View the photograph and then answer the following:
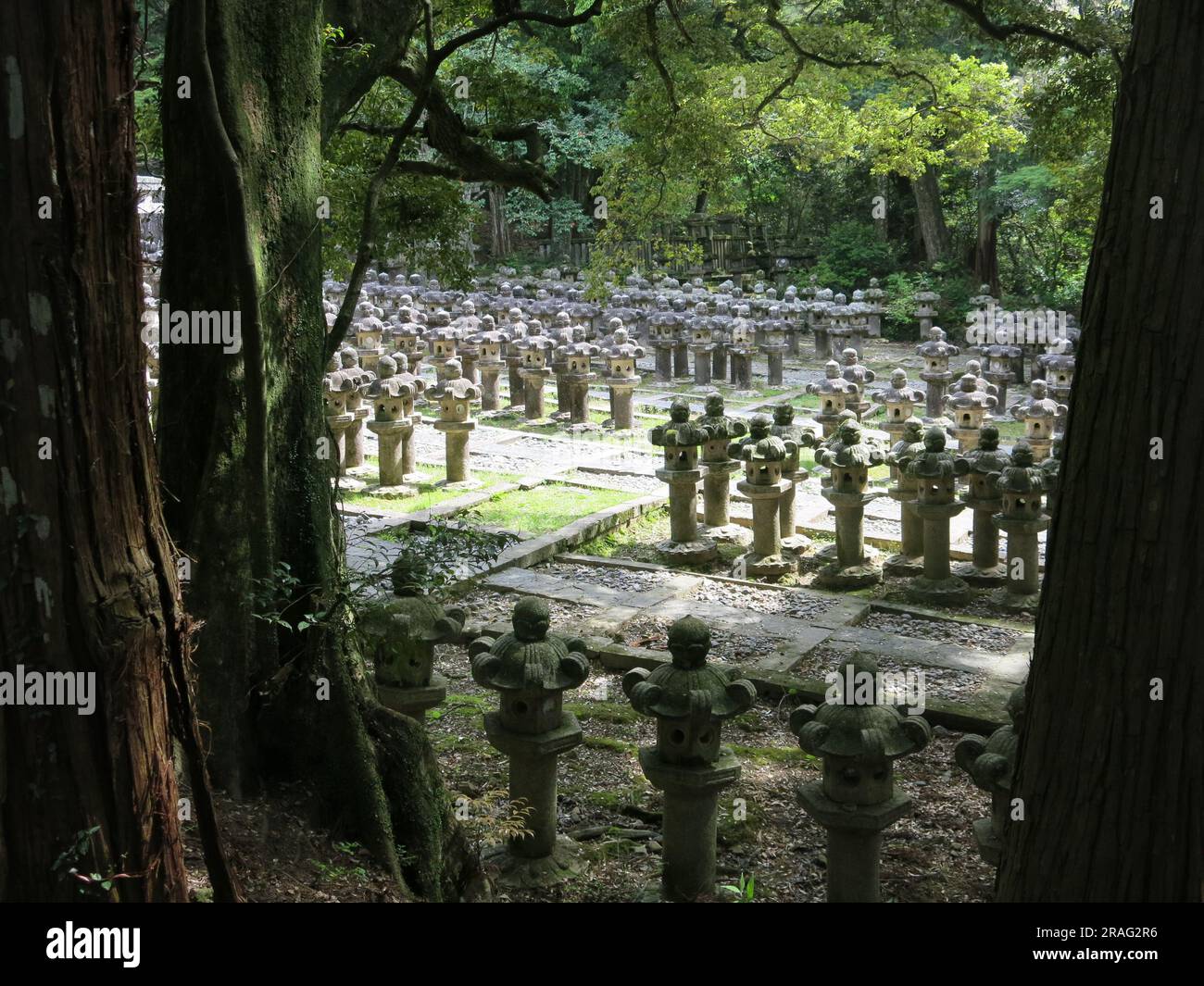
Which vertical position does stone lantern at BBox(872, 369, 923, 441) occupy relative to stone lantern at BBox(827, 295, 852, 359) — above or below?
below

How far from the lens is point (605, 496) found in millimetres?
11852

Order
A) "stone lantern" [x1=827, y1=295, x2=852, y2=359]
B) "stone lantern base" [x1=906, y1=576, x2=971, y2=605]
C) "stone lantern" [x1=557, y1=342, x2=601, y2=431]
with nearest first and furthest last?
"stone lantern base" [x1=906, y1=576, x2=971, y2=605]
"stone lantern" [x1=557, y1=342, x2=601, y2=431]
"stone lantern" [x1=827, y1=295, x2=852, y2=359]

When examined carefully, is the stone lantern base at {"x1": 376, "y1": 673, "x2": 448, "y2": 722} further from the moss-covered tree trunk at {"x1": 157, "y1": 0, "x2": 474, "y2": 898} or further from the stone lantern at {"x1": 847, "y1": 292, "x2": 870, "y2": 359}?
the stone lantern at {"x1": 847, "y1": 292, "x2": 870, "y2": 359}

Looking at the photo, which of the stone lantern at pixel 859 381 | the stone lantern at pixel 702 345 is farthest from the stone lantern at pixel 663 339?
the stone lantern at pixel 859 381

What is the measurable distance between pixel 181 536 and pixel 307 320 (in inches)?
36.0

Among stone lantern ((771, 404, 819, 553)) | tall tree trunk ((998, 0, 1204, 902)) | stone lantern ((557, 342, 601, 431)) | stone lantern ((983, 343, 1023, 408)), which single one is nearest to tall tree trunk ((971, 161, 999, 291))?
stone lantern ((983, 343, 1023, 408))

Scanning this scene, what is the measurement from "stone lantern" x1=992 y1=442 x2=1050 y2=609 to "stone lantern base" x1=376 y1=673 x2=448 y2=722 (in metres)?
4.71

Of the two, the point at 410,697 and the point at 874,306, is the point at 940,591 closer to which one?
the point at 410,697

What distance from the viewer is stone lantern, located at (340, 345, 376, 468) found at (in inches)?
462

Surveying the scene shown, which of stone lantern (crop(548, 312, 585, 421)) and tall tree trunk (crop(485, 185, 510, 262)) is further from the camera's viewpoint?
tall tree trunk (crop(485, 185, 510, 262))

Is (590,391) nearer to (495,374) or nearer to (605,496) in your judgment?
(495,374)

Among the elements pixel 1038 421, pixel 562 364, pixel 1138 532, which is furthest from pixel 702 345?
pixel 1138 532

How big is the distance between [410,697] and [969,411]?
847 centimetres
